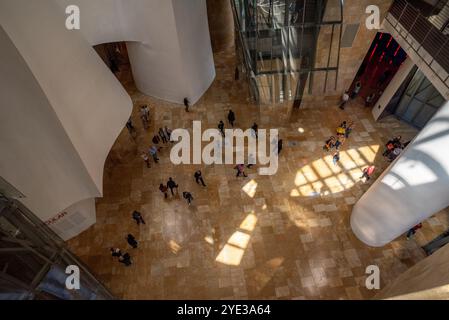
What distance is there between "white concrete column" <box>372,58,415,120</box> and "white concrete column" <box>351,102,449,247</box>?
570 centimetres

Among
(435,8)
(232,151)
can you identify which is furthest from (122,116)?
(435,8)

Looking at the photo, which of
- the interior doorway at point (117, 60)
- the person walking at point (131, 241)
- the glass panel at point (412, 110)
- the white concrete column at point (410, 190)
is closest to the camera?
the white concrete column at point (410, 190)

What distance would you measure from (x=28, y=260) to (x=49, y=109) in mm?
3365

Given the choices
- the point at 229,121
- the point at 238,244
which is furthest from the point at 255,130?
the point at 238,244

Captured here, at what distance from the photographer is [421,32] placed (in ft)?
29.5

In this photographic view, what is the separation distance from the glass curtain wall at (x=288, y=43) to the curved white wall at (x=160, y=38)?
2.25m

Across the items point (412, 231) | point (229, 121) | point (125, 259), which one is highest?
Result: point (229, 121)

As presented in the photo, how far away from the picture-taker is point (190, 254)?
9047 millimetres

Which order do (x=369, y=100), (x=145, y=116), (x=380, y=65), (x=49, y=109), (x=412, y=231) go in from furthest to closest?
(x=380, y=65) → (x=369, y=100) → (x=145, y=116) → (x=412, y=231) → (x=49, y=109)

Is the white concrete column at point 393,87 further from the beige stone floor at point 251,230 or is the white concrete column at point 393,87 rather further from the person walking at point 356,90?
the person walking at point 356,90

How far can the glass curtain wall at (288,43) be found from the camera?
10.3 metres

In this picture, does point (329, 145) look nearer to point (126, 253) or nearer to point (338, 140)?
point (338, 140)

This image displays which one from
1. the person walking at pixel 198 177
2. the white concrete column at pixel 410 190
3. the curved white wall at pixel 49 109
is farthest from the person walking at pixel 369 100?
the curved white wall at pixel 49 109

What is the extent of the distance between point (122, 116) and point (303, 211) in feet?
23.0
